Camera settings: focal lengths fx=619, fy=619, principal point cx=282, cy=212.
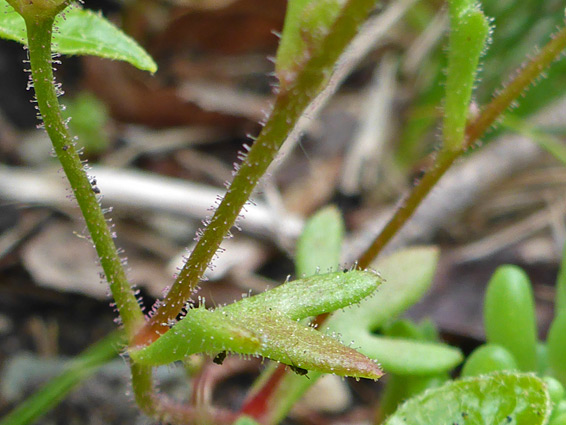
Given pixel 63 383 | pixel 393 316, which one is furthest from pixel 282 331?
pixel 63 383

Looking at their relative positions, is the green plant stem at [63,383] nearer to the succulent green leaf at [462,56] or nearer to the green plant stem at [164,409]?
the green plant stem at [164,409]

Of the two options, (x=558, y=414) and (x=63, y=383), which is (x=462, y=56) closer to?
(x=558, y=414)

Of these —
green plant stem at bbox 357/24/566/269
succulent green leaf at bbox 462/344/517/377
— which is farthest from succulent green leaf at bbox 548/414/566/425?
green plant stem at bbox 357/24/566/269

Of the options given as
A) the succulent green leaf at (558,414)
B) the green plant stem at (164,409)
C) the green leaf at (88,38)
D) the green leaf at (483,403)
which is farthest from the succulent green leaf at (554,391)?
the green leaf at (88,38)

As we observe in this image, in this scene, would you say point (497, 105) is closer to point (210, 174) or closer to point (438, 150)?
point (438, 150)

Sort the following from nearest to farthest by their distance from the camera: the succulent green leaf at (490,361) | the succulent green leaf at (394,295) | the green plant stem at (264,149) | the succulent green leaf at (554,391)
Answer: the green plant stem at (264,149) → the succulent green leaf at (554,391) → the succulent green leaf at (490,361) → the succulent green leaf at (394,295)

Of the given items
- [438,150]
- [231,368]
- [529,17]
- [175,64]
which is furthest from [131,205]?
[529,17]

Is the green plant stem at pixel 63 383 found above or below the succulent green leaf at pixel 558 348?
below
